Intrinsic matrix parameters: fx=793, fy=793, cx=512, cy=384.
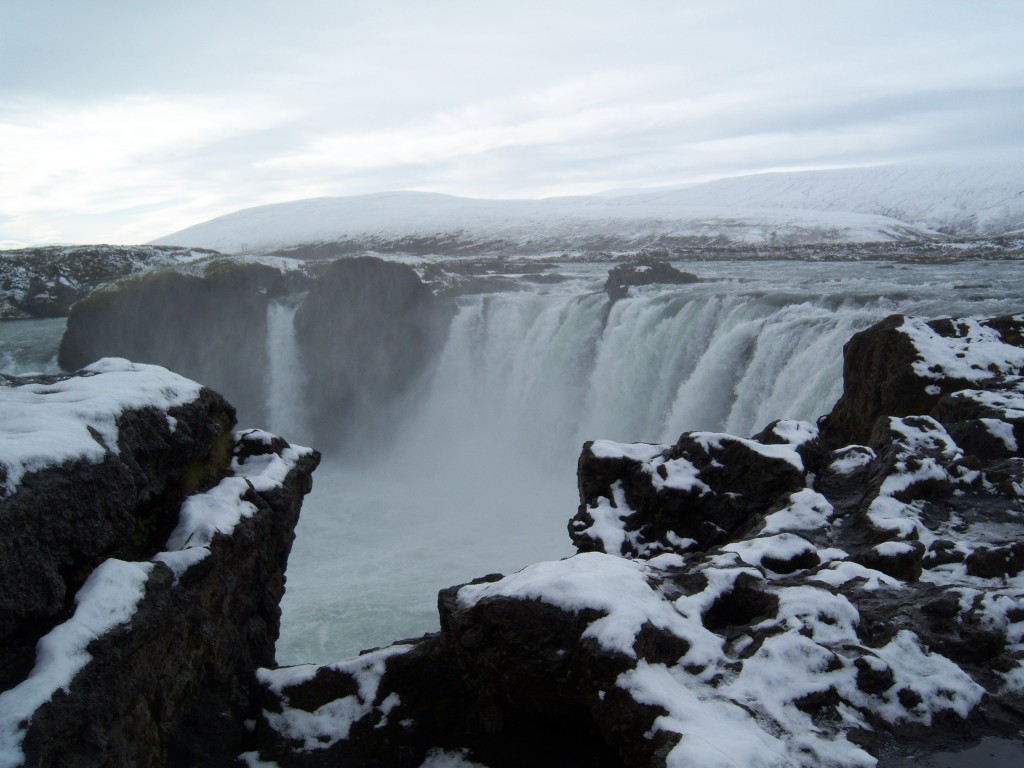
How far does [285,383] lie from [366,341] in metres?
4.00

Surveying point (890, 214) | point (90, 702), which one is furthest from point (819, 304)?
point (890, 214)

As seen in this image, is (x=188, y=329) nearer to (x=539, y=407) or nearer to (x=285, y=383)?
(x=285, y=383)

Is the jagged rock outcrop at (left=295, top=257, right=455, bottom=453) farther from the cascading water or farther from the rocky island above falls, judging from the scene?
the rocky island above falls

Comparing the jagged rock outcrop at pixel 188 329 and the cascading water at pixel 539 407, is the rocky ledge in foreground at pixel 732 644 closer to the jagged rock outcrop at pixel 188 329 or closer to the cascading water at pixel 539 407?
the cascading water at pixel 539 407

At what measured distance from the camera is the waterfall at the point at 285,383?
33.2 m

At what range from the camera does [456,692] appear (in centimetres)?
730

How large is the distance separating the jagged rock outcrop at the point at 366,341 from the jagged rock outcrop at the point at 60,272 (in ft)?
43.9

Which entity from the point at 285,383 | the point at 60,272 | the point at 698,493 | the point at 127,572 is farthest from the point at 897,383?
the point at 60,272

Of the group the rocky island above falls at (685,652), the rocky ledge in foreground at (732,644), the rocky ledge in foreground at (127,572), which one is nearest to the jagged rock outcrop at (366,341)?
the rocky island above falls at (685,652)

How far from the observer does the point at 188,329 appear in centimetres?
3375

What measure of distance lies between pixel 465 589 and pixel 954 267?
1275 inches

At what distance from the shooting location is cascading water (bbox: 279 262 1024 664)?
1827 cm

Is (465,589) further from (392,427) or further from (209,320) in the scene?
(209,320)

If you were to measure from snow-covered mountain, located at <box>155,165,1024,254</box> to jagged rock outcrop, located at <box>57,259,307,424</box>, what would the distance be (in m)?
43.3
